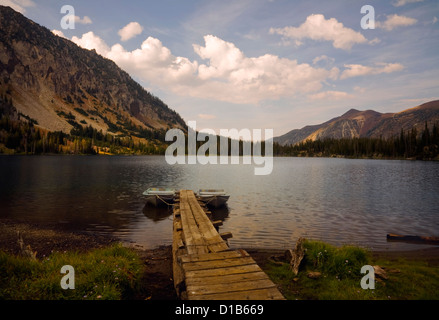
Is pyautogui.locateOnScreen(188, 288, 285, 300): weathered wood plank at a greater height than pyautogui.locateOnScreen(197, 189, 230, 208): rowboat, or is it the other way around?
pyautogui.locateOnScreen(188, 288, 285, 300): weathered wood plank

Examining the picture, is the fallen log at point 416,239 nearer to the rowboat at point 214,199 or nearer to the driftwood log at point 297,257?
the driftwood log at point 297,257

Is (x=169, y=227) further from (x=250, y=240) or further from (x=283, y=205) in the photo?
(x=283, y=205)

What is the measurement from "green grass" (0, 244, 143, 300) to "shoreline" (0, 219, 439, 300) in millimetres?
1079

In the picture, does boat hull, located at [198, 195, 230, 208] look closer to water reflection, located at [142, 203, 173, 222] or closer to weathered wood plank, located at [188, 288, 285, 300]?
water reflection, located at [142, 203, 173, 222]

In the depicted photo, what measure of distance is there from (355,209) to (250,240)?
1671 cm

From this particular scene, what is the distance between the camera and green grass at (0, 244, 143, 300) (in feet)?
21.9

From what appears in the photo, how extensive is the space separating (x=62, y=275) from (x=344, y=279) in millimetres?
9894

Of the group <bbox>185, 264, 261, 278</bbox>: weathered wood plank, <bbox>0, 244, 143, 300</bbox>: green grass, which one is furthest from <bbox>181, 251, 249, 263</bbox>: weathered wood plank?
<bbox>0, 244, 143, 300</bbox>: green grass

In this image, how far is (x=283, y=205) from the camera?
29391mm

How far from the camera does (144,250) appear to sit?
1512 cm

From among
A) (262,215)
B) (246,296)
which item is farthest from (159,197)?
(246,296)

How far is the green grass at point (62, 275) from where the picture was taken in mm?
6688

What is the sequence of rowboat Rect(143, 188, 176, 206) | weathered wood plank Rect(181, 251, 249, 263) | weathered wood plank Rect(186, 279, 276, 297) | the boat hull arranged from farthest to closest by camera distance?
rowboat Rect(143, 188, 176, 206) < the boat hull < weathered wood plank Rect(181, 251, 249, 263) < weathered wood plank Rect(186, 279, 276, 297)
